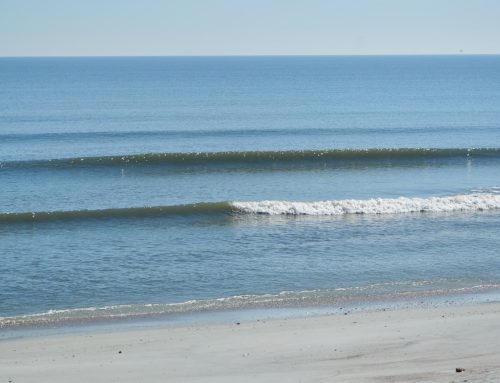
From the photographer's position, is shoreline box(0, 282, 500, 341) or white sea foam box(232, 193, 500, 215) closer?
shoreline box(0, 282, 500, 341)

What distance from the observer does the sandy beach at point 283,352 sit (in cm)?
1102

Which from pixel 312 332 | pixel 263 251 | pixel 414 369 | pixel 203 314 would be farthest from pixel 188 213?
pixel 414 369

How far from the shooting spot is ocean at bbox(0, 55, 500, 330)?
16.2 metres

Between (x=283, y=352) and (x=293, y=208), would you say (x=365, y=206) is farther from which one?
(x=283, y=352)

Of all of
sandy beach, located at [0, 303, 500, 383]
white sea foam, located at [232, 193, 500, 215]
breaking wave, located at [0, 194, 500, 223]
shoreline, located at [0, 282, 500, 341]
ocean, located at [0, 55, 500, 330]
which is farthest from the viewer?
white sea foam, located at [232, 193, 500, 215]

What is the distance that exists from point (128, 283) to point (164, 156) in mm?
18412

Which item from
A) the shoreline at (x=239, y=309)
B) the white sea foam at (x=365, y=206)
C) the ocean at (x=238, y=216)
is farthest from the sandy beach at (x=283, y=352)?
the white sea foam at (x=365, y=206)

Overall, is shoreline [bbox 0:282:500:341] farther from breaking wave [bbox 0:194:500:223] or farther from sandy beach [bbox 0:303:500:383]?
breaking wave [bbox 0:194:500:223]

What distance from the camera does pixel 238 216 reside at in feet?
79.4

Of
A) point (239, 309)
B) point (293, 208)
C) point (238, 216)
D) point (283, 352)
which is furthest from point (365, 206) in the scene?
point (283, 352)

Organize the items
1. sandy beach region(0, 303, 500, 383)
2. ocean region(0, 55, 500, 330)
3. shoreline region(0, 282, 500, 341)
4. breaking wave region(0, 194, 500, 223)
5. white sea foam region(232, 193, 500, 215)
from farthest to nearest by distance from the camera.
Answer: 1. white sea foam region(232, 193, 500, 215)
2. breaking wave region(0, 194, 500, 223)
3. ocean region(0, 55, 500, 330)
4. shoreline region(0, 282, 500, 341)
5. sandy beach region(0, 303, 500, 383)

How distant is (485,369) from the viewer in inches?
423

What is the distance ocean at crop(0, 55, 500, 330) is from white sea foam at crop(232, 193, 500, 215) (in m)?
0.07

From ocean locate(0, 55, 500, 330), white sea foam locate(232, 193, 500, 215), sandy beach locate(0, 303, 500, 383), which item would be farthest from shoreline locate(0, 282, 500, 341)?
white sea foam locate(232, 193, 500, 215)
